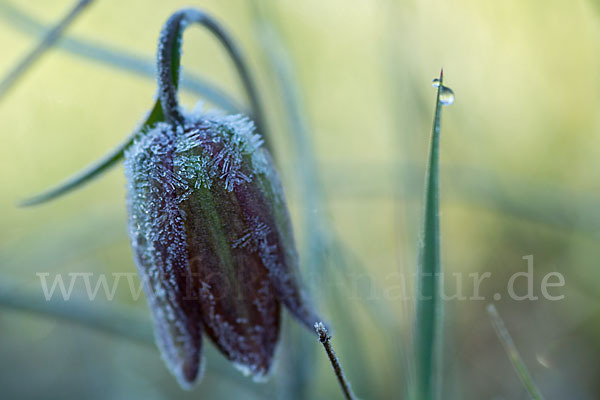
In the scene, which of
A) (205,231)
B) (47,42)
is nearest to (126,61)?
(47,42)

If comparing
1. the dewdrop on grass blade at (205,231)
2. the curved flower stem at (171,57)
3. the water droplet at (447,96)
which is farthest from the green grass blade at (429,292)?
the curved flower stem at (171,57)

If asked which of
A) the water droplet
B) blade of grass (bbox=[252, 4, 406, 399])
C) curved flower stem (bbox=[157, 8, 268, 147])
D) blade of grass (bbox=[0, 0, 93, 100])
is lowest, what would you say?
blade of grass (bbox=[252, 4, 406, 399])

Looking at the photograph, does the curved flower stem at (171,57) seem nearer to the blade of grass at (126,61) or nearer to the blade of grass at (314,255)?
the blade of grass at (126,61)

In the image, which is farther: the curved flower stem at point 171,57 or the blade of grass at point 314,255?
the blade of grass at point 314,255

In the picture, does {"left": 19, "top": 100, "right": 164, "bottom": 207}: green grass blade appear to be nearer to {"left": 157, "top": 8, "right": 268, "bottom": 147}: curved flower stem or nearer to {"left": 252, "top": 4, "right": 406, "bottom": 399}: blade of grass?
{"left": 157, "top": 8, "right": 268, "bottom": 147}: curved flower stem

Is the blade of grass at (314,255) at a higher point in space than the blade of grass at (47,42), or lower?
lower

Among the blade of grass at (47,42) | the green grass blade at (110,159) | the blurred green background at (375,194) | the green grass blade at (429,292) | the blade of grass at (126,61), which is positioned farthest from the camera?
the blurred green background at (375,194)

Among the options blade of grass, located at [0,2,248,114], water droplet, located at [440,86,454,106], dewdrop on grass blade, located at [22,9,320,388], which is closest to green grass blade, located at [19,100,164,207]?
dewdrop on grass blade, located at [22,9,320,388]
